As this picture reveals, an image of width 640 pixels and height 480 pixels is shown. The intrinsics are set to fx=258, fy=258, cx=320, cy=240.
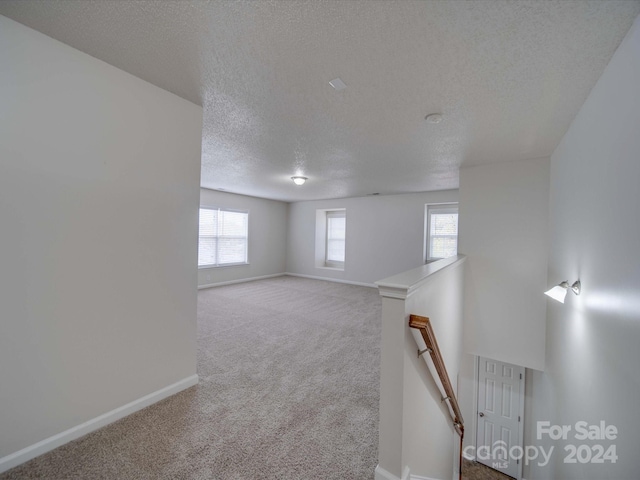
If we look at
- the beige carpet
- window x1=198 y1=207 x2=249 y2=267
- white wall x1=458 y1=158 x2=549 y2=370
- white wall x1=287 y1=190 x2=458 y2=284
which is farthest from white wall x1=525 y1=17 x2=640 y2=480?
window x1=198 y1=207 x2=249 y2=267

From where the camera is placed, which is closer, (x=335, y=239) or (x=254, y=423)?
(x=254, y=423)

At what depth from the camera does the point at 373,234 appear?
265 inches

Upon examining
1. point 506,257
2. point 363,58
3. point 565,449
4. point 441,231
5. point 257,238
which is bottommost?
point 565,449

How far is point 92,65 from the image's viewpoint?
5.11 ft

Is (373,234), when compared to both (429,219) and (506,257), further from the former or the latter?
(506,257)

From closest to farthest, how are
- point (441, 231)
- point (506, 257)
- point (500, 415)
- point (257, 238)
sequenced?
point (506, 257)
point (500, 415)
point (441, 231)
point (257, 238)

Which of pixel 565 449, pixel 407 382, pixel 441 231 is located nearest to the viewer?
pixel 407 382

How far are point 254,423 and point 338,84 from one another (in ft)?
7.79

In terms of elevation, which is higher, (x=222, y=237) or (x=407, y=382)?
(x=222, y=237)

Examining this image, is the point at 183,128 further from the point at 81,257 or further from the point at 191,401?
the point at 191,401

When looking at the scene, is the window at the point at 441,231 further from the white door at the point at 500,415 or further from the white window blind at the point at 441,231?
the white door at the point at 500,415

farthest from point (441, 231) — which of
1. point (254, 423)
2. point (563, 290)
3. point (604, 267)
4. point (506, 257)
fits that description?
point (254, 423)

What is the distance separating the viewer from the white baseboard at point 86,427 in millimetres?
1330

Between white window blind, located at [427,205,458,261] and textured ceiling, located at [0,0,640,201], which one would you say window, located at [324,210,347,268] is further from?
textured ceiling, located at [0,0,640,201]
